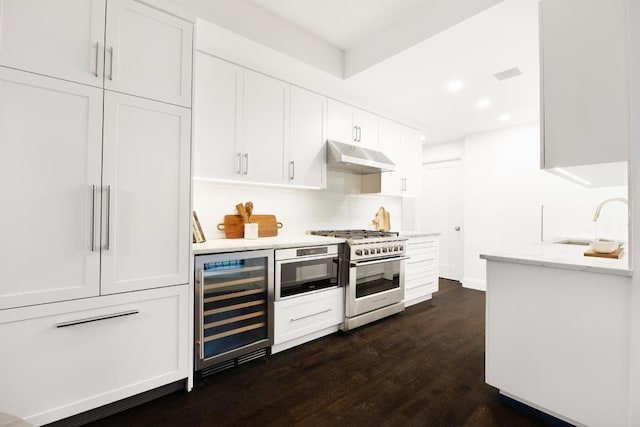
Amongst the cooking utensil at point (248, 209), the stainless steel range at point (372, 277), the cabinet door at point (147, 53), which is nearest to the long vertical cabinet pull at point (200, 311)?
the cooking utensil at point (248, 209)

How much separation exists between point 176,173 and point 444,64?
98.1 inches

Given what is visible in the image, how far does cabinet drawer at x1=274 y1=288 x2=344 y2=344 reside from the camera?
95.8 inches

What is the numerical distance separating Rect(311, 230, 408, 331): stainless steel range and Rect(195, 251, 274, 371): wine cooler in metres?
0.90

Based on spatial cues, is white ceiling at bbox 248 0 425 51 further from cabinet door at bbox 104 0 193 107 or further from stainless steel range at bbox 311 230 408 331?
stainless steel range at bbox 311 230 408 331

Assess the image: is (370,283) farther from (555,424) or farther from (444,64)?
(444,64)

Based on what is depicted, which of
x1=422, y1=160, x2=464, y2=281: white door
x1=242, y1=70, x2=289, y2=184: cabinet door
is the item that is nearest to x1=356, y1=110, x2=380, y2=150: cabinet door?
x1=242, y1=70, x2=289, y2=184: cabinet door

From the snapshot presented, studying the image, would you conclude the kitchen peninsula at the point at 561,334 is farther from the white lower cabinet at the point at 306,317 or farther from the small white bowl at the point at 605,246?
the white lower cabinet at the point at 306,317

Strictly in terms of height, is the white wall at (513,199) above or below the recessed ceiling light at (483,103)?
below

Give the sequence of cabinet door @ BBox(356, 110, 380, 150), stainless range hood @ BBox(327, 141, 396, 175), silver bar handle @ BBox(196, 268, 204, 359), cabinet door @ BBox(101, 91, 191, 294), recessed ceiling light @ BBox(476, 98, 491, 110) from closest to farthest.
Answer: cabinet door @ BBox(101, 91, 191, 294)
silver bar handle @ BBox(196, 268, 204, 359)
stainless range hood @ BBox(327, 141, 396, 175)
recessed ceiling light @ BBox(476, 98, 491, 110)
cabinet door @ BBox(356, 110, 380, 150)

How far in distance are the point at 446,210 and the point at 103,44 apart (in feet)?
17.5

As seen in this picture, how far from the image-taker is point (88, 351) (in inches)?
61.8

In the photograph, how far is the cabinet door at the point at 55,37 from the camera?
54.6 inches

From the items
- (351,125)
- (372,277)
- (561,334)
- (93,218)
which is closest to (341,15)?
(351,125)

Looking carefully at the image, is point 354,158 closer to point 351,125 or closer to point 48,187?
point 351,125
